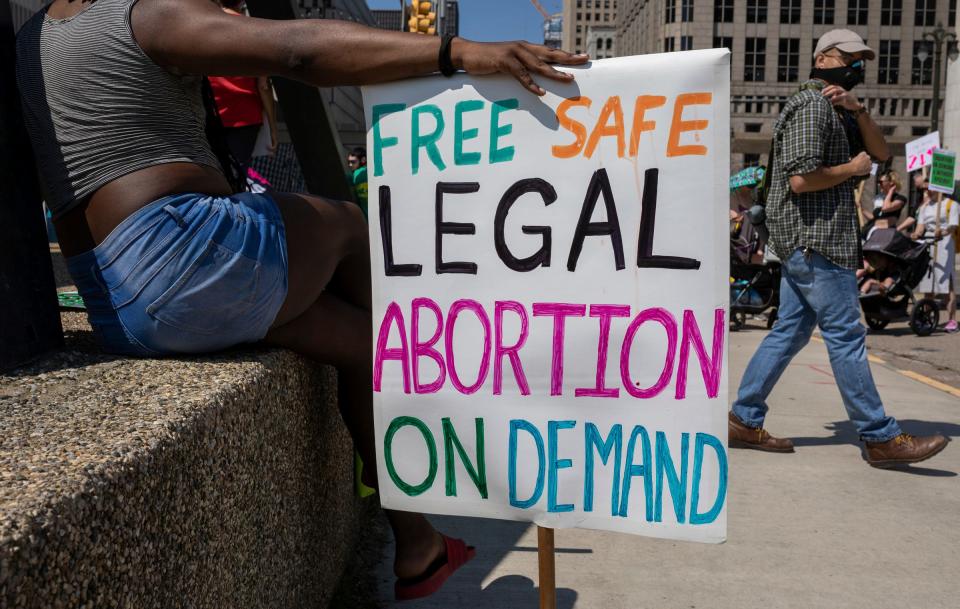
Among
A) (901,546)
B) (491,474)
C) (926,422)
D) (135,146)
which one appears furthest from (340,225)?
(926,422)

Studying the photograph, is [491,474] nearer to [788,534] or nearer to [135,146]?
[135,146]

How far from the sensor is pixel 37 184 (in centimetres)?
228

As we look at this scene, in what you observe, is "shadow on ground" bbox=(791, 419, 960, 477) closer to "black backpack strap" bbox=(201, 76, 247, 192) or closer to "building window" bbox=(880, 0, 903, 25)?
"black backpack strap" bbox=(201, 76, 247, 192)

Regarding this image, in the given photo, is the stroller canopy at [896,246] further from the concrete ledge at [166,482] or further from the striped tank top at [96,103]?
the striped tank top at [96,103]

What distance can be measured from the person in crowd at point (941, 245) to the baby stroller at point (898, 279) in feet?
1.48

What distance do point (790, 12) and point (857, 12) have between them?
233 inches

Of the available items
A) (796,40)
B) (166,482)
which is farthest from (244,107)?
(796,40)

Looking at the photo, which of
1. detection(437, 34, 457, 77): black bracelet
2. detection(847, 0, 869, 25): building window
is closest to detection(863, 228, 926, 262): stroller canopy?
detection(437, 34, 457, 77): black bracelet

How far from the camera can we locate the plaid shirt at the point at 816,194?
4.11 m

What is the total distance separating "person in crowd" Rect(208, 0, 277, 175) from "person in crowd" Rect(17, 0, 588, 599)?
2.28 meters

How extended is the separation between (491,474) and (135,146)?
1143mm

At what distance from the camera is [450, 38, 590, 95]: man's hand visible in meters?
2.04

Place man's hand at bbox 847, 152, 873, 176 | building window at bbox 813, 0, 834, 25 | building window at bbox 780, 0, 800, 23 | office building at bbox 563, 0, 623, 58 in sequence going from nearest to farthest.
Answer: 1. man's hand at bbox 847, 152, 873, 176
2. building window at bbox 813, 0, 834, 25
3. building window at bbox 780, 0, 800, 23
4. office building at bbox 563, 0, 623, 58

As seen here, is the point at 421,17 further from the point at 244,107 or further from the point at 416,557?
the point at 416,557
